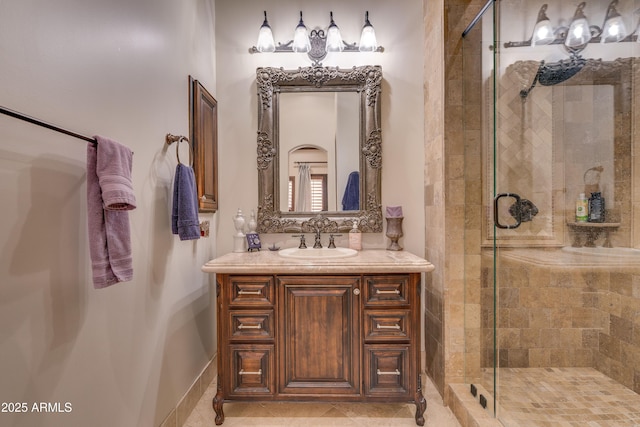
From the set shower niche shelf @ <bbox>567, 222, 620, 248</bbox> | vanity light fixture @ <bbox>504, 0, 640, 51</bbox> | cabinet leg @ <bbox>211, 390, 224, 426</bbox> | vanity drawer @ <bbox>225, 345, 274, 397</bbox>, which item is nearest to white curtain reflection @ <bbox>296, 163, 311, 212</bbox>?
vanity drawer @ <bbox>225, 345, 274, 397</bbox>

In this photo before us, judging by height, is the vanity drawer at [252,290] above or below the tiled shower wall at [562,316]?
above

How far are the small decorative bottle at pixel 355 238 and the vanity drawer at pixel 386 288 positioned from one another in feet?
1.81

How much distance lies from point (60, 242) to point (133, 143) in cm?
53

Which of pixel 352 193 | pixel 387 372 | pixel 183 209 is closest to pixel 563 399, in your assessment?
pixel 387 372

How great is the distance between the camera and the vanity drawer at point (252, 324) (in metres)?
1.68

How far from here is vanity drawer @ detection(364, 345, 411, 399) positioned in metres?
1.66

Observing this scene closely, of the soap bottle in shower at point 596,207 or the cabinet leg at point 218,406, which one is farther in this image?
the soap bottle in shower at point 596,207

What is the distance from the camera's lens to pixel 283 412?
183cm

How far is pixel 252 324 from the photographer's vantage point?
168 cm

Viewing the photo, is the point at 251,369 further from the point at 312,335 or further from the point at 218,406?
the point at 312,335

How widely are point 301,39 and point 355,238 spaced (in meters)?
1.49

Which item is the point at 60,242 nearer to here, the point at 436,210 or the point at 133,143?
the point at 133,143

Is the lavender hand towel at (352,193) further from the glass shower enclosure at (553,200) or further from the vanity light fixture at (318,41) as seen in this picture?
the vanity light fixture at (318,41)

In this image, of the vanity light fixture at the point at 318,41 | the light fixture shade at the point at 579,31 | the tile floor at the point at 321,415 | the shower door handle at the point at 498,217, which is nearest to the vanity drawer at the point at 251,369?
the tile floor at the point at 321,415
